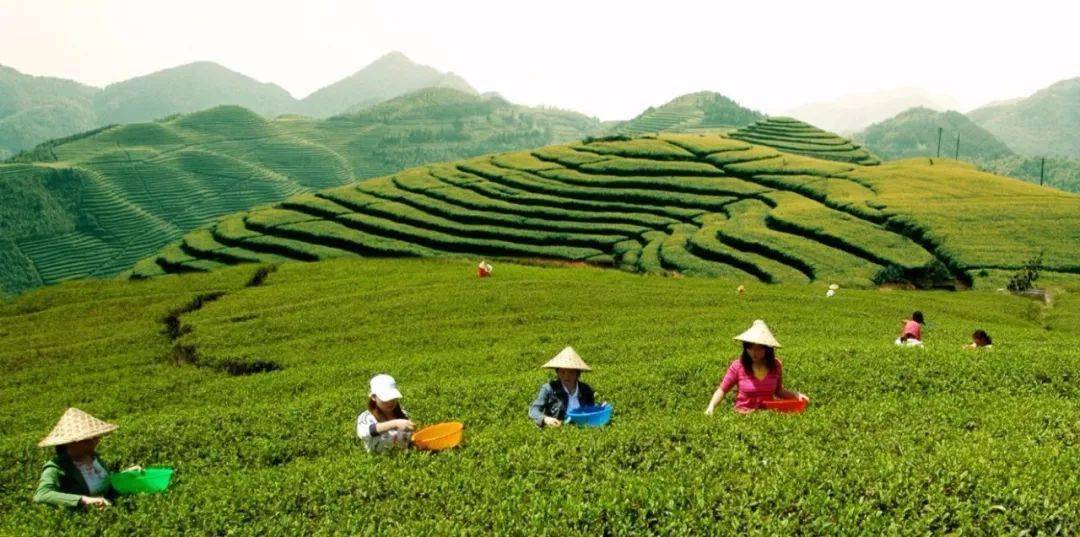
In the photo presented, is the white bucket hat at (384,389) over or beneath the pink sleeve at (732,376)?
over

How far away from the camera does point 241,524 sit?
9.19 m

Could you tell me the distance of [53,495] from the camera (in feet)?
31.3

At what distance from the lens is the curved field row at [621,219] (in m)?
58.6

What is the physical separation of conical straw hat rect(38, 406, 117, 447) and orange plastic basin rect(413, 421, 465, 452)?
4.59 metres

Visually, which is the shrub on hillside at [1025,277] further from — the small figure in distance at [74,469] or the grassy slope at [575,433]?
the small figure in distance at [74,469]

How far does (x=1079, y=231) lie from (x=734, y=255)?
100ft

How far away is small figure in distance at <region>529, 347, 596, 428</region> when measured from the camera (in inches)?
476

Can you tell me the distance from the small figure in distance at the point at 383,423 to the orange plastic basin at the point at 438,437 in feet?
0.65

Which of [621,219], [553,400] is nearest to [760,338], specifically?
[553,400]

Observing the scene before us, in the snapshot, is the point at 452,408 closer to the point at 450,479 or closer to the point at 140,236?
the point at 450,479

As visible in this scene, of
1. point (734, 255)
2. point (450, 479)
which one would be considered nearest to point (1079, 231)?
point (734, 255)

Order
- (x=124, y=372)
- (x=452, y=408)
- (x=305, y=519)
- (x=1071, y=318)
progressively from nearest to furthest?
(x=305, y=519) → (x=452, y=408) → (x=124, y=372) → (x=1071, y=318)

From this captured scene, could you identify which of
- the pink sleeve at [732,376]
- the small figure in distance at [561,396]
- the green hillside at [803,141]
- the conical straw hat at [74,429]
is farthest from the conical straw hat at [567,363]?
the green hillside at [803,141]

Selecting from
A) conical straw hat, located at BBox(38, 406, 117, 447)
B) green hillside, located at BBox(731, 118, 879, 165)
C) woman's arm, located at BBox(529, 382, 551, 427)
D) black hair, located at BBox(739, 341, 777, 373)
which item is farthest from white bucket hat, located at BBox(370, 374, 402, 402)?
green hillside, located at BBox(731, 118, 879, 165)
